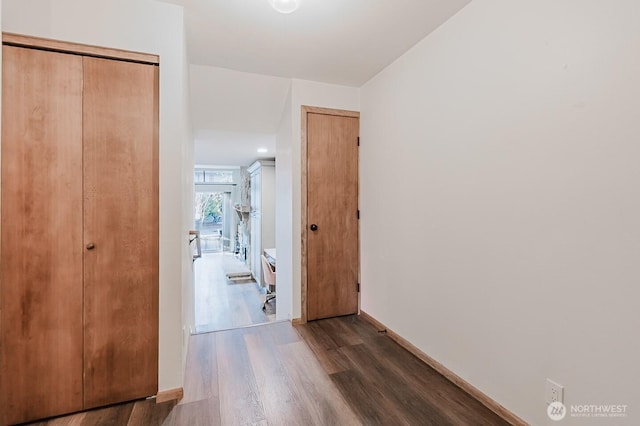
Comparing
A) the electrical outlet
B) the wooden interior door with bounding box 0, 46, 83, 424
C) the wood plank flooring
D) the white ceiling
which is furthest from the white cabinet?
the electrical outlet

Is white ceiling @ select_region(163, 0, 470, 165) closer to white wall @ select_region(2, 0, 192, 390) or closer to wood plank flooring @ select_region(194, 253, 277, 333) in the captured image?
white wall @ select_region(2, 0, 192, 390)

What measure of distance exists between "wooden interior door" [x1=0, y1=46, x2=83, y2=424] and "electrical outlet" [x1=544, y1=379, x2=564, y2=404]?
2.57 m

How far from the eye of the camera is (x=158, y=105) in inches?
71.8

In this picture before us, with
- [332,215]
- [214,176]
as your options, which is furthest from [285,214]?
[214,176]

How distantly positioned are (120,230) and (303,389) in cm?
155

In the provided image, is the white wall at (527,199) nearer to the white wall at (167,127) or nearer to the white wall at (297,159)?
the white wall at (297,159)

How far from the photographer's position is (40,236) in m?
1.64

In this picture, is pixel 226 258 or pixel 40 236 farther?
pixel 226 258

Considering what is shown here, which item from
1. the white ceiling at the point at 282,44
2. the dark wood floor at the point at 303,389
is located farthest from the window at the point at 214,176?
the dark wood floor at the point at 303,389

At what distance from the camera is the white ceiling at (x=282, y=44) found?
6.21ft

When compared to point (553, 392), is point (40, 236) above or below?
above

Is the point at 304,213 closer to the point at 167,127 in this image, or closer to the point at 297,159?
the point at 297,159

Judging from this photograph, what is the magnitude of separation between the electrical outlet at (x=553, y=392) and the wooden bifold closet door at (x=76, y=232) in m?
2.21

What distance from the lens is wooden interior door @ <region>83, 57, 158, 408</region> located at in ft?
5.63
